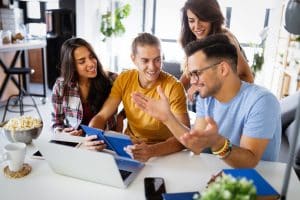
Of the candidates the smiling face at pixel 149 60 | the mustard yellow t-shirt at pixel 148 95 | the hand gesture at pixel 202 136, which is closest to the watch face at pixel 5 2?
the mustard yellow t-shirt at pixel 148 95

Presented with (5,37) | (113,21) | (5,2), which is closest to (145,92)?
(5,37)

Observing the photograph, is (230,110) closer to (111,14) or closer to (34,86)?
(111,14)

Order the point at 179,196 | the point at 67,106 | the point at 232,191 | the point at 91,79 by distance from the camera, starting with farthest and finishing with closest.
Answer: the point at 91,79 < the point at 67,106 < the point at 179,196 < the point at 232,191

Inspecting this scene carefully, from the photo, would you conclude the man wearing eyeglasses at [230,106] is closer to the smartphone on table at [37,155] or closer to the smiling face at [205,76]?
the smiling face at [205,76]

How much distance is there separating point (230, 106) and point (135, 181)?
0.60 m

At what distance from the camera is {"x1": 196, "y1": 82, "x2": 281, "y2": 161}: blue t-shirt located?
1.28 m

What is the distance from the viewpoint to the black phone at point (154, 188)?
102 cm

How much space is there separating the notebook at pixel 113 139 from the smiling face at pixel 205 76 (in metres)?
0.44

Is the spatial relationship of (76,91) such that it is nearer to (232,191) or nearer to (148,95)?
(148,95)

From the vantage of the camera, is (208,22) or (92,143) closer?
(92,143)

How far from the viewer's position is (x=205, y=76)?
138 cm

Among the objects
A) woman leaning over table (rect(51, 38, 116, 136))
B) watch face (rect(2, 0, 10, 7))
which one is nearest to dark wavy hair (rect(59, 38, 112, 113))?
woman leaning over table (rect(51, 38, 116, 136))

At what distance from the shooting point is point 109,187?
1078 millimetres

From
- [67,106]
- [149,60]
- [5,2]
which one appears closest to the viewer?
[149,60]
